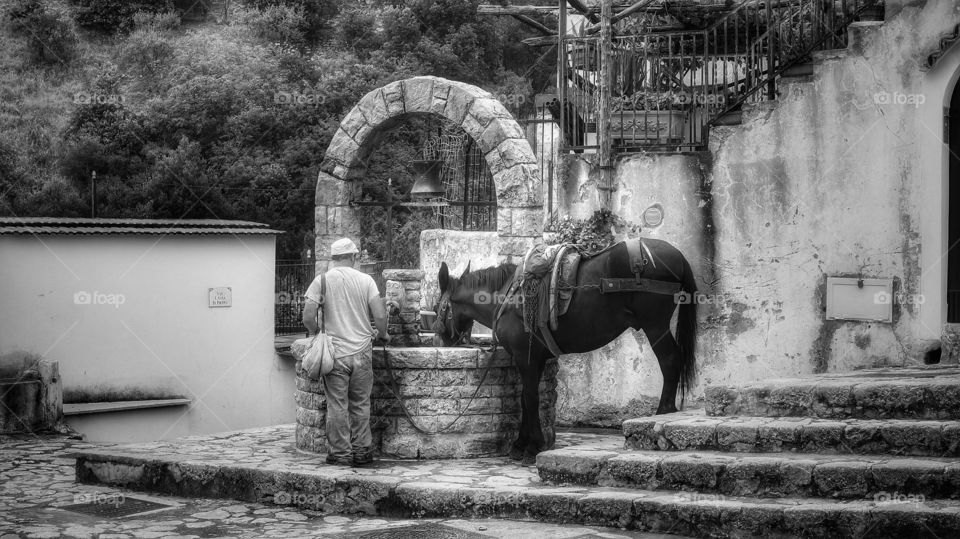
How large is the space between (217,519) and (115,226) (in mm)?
9710

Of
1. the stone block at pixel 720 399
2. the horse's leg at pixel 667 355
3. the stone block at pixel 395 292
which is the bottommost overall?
the stone block at pixel 720 399

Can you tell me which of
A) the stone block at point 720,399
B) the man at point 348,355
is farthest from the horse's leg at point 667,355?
the man at point 348,355

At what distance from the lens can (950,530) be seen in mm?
6043

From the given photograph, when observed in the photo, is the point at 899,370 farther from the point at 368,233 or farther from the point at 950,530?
the point at 368,233

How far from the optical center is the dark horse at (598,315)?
9.40m

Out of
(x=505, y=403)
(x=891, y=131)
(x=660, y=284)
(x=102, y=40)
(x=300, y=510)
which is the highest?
(x=102, y=40)

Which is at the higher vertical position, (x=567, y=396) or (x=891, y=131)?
(x=891, y=131)

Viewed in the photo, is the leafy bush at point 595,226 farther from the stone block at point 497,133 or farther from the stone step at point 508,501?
the stone step at point 508,501

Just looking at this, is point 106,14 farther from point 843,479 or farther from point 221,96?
point 843,479

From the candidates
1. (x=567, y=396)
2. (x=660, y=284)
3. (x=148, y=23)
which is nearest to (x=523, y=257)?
(x=660, y=284)

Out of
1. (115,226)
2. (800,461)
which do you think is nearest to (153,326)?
(115,226)

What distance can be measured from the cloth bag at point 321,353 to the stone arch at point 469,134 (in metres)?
1.66

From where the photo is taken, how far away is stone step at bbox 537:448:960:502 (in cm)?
658

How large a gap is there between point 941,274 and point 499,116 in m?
4.58
